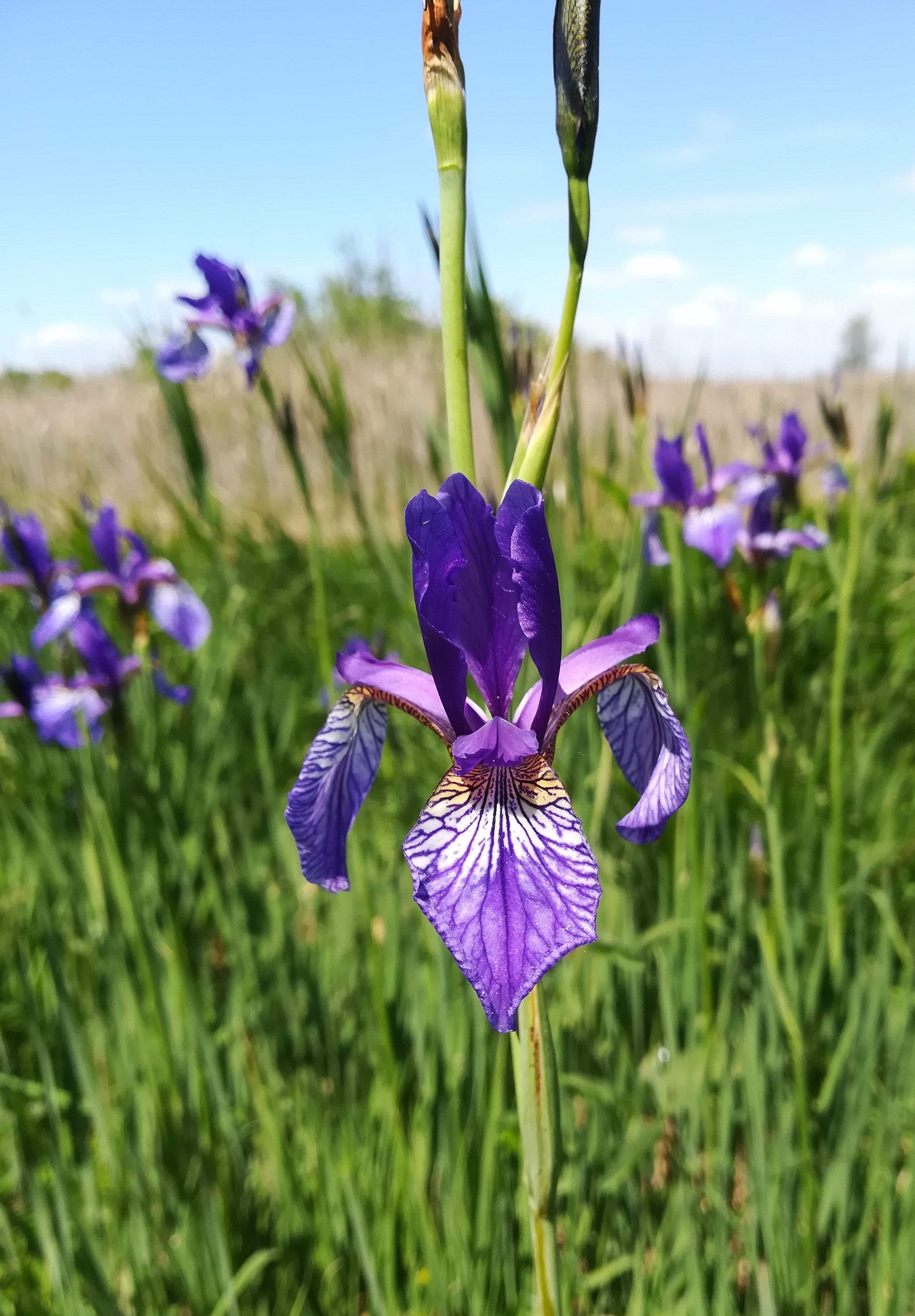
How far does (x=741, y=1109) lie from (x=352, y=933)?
1.12 m

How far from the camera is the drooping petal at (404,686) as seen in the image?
0.94 m

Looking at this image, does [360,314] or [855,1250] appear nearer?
[855,1250]

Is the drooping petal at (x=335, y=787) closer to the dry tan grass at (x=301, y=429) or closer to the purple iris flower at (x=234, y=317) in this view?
the purple iris flower at (x=234, y=317)

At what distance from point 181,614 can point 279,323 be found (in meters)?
1.02

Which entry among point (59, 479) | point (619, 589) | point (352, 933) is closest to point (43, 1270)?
point (352, 933)

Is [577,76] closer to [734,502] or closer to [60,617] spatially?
[734,502]

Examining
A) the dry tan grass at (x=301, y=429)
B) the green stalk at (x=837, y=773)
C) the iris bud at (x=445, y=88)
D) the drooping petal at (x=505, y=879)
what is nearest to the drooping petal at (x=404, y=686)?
the drooping petal at (x=505, y=879)

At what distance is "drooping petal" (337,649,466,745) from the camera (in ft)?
3.08

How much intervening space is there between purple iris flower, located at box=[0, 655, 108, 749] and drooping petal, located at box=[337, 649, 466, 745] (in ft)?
5.76

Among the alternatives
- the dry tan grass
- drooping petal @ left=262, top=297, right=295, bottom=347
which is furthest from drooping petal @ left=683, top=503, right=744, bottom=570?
the dry tan grass

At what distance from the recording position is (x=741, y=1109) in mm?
1976

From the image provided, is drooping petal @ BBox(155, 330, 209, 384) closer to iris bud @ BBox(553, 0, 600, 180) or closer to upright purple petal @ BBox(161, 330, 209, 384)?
upright purple petal @ BBox(161, 330, 209, 384)

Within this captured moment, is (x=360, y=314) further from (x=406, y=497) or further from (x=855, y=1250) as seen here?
(x=855, y=1250)

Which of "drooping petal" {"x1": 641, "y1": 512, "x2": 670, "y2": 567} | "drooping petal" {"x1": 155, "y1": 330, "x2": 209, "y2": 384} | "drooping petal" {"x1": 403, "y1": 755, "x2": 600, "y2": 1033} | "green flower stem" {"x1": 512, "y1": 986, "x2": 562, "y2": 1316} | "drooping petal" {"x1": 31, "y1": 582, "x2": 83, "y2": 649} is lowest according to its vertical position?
"green flower stem" {"x1": 512, "y1": 986, "x2": 562, "y2": 1316}
